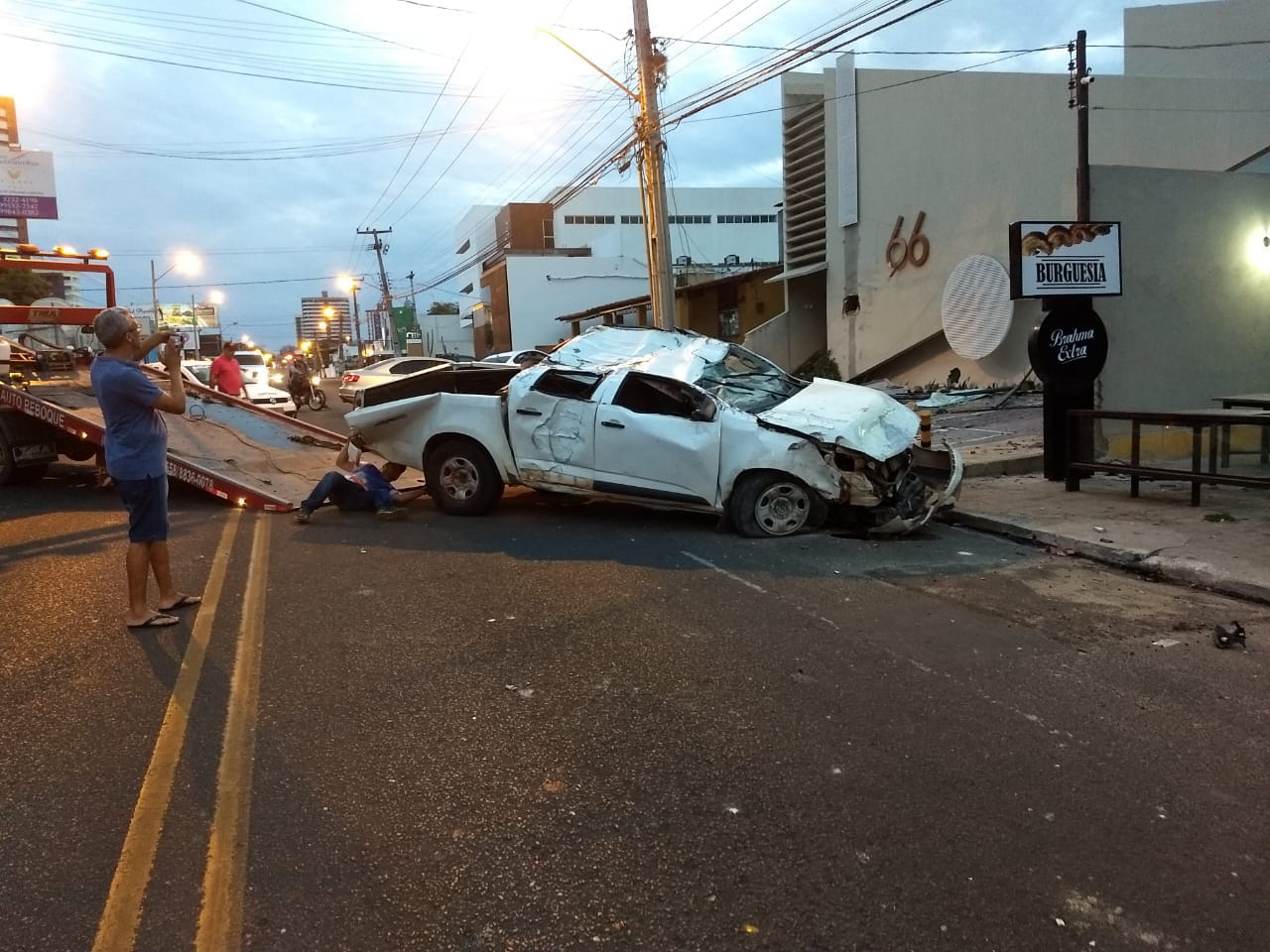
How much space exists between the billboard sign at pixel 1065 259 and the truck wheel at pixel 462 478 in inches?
240

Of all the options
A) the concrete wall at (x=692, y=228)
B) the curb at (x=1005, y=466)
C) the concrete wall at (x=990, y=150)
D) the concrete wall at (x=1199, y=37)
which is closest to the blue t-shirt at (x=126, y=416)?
the curb at (x=1005, y=466)

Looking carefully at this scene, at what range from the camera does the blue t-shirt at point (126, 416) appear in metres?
5.33

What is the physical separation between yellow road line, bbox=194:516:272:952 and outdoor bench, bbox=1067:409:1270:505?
8.16m

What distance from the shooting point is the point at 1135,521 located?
8406 mm

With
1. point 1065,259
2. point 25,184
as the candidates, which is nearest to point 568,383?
point 1065,259

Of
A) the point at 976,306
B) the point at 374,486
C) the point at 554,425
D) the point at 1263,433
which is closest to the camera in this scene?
the point at 554,425

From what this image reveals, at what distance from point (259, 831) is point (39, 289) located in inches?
1711

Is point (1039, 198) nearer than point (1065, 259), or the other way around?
point (1065, 259)

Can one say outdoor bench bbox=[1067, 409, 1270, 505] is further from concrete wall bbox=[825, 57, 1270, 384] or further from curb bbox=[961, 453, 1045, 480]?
concrete wall bbox=[825, 57, 1270, 384]

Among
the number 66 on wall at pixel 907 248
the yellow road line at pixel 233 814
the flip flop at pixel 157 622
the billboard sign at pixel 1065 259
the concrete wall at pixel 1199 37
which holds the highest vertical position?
the concrete wall at pixel 1199 37

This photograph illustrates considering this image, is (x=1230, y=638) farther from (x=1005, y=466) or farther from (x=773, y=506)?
(x=1005, y=466)

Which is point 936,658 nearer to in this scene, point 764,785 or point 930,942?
point 764,785

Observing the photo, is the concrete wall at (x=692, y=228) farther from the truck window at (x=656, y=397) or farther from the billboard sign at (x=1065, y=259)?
the truck window at (x=656, y=397)

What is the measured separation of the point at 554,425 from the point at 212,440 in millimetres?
4799
